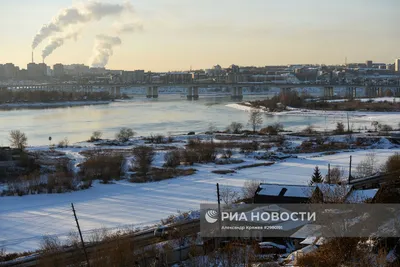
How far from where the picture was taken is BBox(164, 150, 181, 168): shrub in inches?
258

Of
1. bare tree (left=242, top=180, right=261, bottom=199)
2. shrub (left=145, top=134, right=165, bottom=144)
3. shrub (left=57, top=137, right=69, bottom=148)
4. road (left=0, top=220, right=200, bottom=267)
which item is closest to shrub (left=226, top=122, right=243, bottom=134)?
shrub (left=145, top=134, right=165, bottom=144)

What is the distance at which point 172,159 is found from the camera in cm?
663

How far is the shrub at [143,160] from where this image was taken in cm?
611

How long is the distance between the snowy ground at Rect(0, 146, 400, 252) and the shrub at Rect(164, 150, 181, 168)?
1.29 feet

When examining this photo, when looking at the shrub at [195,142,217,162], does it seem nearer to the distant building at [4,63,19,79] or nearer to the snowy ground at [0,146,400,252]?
the snowy ground at [0,146,400,252]

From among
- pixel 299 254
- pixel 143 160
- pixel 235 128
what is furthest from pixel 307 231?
pixel 235 128

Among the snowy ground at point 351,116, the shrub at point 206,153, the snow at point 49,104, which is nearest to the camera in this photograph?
the shrub at point 206,153

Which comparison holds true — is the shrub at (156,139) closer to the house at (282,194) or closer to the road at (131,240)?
the house at (282,194)

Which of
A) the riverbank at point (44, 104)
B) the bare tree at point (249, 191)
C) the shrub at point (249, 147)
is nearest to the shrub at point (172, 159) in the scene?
the shrub at point (249, 147)

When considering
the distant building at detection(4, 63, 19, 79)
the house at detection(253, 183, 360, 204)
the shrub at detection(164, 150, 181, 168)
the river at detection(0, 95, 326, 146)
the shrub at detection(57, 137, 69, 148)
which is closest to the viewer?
the house at detection(253, 183, 360, 204)

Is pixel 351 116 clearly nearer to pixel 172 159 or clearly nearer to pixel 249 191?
pixel 172 159

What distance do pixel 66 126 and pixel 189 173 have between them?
5751mm

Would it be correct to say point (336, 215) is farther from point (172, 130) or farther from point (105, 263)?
point (172, 130)

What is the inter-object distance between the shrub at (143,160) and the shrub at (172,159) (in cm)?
18
